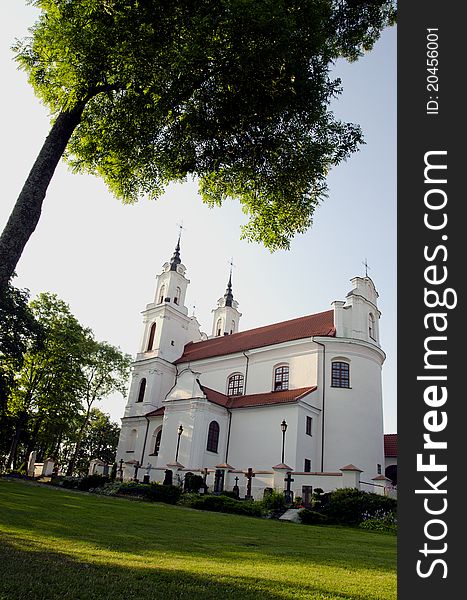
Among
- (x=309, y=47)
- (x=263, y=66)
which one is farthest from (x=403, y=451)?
(x=309, y=47)

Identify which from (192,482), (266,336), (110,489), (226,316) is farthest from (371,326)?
(226,316)

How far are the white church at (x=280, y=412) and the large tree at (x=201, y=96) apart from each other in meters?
15.6

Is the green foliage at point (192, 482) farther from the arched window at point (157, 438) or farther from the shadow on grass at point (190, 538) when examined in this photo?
the shadow on grass at point (190, 538)

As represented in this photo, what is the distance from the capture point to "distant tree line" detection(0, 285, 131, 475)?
93.7 ft

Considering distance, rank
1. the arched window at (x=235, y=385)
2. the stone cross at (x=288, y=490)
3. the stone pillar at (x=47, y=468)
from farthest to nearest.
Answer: the arched window at (x=235, y=385), the stone pillar at (x=47, y=468), the stone cross at (x=288, y=490)

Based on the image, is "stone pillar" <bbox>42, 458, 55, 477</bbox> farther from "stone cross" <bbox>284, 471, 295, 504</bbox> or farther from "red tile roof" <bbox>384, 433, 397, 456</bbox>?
"red tile roof" <bbox>384, 433, 397, 456</bbox>

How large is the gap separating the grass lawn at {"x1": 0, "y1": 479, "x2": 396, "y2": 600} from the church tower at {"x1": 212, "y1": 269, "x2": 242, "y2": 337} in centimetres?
4063

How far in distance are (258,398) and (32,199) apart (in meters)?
25.2

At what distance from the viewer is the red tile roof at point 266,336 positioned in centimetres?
3301

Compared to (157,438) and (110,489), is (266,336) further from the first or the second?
(110,489)

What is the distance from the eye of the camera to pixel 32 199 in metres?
8.34

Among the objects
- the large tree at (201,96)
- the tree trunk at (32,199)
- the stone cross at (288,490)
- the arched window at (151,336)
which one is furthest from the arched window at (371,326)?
the tree trunk at (32,199)

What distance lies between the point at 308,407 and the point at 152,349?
17.5 meters

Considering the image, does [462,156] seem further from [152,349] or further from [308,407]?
[152,349]
